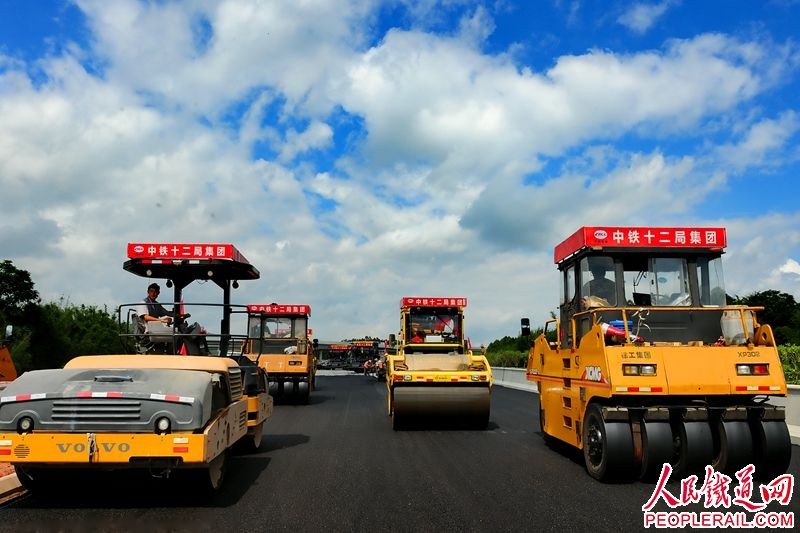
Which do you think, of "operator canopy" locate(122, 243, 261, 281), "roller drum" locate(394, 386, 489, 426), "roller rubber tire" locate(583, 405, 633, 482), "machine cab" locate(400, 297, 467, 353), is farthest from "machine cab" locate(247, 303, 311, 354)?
"roller rubber tire" locate(583, 405, 633, 482)

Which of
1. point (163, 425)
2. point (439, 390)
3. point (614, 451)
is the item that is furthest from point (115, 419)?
point (439, 390)

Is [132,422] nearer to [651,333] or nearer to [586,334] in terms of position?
[586,334]

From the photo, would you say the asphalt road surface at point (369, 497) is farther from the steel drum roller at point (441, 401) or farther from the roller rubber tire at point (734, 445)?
the steel drum roller at point (441, 401)

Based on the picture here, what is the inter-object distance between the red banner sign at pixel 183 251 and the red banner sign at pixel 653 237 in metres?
4.79

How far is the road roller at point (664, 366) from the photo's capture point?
7.27 metres

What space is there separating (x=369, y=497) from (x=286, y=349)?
1383 cm

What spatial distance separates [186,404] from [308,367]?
44.3ft

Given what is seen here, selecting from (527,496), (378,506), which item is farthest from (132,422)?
(527,496)

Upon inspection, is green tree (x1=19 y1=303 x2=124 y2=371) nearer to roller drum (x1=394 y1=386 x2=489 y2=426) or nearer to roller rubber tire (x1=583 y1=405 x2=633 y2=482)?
roller drum (x1=394 y1=386 x2=489 y2=426)

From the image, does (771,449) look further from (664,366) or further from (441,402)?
(441,402)

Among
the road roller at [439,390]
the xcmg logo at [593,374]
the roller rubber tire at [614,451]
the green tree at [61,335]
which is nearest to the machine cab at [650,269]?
the xcmg logo at [593,374]

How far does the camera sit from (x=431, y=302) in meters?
18.0

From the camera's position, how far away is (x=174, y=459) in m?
5.87

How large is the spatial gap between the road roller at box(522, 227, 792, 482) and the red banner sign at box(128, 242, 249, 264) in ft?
15.3
